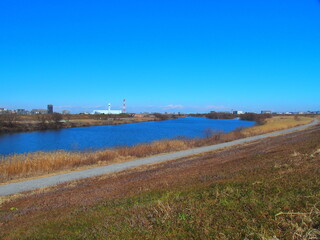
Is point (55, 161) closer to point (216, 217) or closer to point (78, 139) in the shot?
point (216, 217)

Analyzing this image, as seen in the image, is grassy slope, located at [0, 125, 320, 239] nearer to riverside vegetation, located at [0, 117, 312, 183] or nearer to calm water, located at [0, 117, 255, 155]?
riverside vegetation, located at [0, 117, 312, 183]

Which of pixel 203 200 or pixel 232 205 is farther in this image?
pixel 203 200

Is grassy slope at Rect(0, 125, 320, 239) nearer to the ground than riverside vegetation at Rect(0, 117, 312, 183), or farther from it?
farther from it

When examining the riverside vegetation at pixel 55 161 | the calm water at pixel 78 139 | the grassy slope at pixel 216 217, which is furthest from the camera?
the calm water at pixel 78 139

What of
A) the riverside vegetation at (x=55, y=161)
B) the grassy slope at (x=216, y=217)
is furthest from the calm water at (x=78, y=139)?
the grassy slope at (x=216, y=217)

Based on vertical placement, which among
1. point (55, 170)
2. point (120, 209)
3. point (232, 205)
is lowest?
point (55, 170)

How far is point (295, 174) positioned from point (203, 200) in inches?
105

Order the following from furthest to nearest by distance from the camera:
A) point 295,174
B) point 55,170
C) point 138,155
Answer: point 138,155 < point 55,170 < point 295,174

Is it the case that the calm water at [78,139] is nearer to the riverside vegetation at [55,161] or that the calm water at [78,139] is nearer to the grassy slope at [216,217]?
the riverside vegetation at [55,161]

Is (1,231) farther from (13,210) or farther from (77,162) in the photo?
(77,162)

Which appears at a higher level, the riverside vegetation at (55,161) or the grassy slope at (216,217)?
the grassy slope at (216,217)

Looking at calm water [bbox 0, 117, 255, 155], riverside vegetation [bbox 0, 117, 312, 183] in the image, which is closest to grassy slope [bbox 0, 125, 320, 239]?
riverside vegetation [bbox 0, 117, 312, 183]

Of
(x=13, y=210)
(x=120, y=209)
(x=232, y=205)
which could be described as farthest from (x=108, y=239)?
(x=13, y=210)

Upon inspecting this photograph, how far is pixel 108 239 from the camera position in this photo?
4289 millimetres
